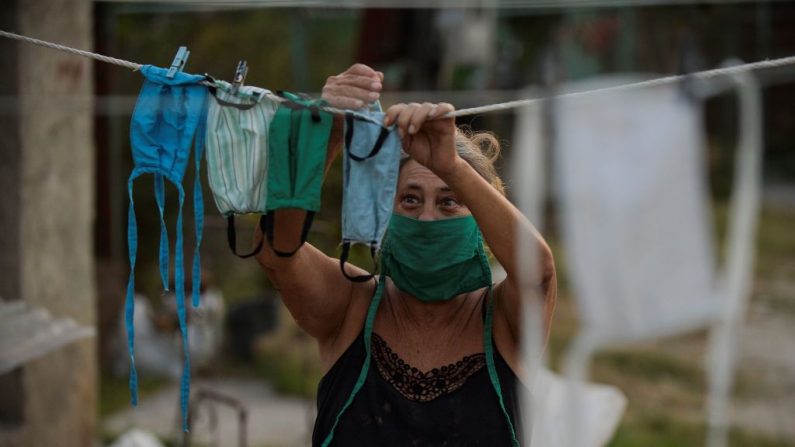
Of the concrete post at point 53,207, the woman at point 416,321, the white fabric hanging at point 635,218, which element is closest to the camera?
the white fabric hanging at point 635,218

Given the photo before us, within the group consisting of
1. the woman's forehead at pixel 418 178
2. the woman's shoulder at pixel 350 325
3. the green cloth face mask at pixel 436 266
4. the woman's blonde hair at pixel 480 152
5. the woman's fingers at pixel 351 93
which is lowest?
the woman's shoulder at pixel 350 325

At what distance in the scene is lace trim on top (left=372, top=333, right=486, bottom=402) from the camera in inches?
103

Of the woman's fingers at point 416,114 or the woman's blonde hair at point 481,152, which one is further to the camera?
the woman's blonde hair at point 481,152

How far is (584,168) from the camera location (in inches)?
89.0

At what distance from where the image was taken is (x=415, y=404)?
2.60m

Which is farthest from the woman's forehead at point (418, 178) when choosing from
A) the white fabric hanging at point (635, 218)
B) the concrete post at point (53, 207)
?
the concrete post at point (53, 207)

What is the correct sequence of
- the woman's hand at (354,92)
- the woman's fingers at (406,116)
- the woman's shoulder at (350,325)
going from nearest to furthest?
the woman's fingers at (406,116)
the woman's hand at (354,92)
the woman's shoulder at (350,325)

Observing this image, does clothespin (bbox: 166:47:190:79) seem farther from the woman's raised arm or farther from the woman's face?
the woman's face

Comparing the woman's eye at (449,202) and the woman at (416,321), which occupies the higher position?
the woman's eye at (449,202)

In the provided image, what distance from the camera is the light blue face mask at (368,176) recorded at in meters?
2.43

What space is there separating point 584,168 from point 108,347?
5.97 meters

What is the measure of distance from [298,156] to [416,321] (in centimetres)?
53

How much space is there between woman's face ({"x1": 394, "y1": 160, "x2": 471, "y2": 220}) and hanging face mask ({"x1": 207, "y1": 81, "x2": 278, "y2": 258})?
36 centimetres

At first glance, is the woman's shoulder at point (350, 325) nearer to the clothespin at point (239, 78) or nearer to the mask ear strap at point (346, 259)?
the mask ear strap at point (346, 259)
